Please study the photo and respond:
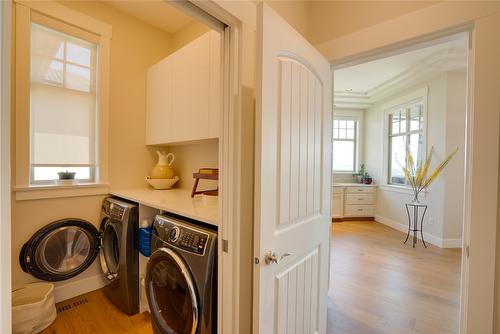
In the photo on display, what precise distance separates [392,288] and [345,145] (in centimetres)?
393

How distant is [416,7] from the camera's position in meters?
1.24

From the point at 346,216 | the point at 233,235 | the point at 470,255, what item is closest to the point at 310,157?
the point at 233,235

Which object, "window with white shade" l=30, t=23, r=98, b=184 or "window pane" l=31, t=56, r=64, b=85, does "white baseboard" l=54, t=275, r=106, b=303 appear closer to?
"window with white shade" l=30, t=23, r=98, b=184

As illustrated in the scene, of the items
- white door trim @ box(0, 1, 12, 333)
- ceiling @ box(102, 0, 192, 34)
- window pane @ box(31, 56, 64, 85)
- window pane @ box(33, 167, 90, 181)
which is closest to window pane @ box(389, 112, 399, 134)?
ceiling @ box(102, 0, 192, 34)

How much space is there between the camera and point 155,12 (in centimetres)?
242

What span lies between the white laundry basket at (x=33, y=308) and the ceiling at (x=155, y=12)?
2.68 m

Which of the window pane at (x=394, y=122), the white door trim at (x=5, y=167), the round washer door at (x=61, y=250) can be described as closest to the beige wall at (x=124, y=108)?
the round washer door at (x=61, y=250)

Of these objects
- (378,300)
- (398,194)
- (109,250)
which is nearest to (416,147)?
(398,194)

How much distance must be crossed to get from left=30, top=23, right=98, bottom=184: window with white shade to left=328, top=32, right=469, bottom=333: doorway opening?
8.44 feet

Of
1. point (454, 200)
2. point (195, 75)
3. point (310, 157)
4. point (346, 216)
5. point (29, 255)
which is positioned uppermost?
point (195, 75)

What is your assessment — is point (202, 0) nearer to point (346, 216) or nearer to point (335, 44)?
point (335, 44)

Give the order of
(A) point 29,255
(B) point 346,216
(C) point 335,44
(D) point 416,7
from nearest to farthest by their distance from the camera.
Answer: (D) point 416,7
(C) point 335,44
(A) point 29,255
(B) point 346,216

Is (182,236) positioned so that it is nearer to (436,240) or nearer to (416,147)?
(436,240)

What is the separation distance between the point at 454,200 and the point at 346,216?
1.99 metres
